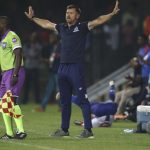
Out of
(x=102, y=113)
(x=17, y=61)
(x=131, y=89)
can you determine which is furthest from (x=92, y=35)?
(x=17, y=61)

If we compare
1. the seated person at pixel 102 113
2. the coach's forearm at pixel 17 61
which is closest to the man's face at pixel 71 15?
the coach's forearm at pixel 17 61

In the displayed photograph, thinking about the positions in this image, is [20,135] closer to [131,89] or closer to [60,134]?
[60,134]

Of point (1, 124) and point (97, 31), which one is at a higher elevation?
point (97, 31)

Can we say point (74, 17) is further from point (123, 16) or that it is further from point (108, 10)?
point (123, 16)

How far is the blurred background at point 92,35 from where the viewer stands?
2769cm

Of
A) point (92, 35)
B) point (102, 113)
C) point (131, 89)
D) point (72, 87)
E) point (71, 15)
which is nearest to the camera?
point (71, 15)

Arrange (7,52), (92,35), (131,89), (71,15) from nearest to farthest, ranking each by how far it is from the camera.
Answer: (7,52), (71,15), (131,89), (92,35)

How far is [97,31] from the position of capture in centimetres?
2855

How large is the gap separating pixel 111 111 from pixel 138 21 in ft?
34.3

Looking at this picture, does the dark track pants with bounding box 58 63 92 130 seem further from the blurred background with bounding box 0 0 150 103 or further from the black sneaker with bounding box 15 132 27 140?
the blurred background with bounding box 0 0 150 103

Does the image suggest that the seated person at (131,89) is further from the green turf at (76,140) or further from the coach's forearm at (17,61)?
the coach's forearm at (17,61)

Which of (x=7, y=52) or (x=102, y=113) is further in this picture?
(x=102, y=113)

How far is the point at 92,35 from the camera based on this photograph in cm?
2828

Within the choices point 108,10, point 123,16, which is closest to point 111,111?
point 108,10
